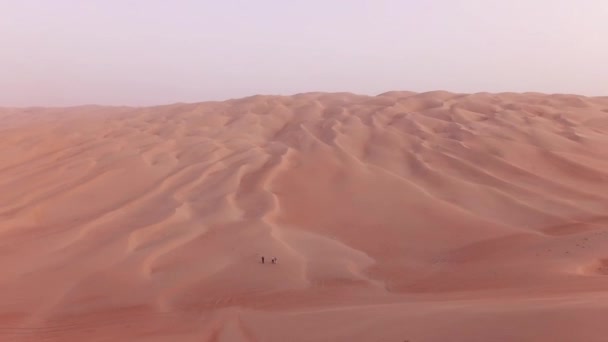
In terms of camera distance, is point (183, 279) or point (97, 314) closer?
point (97, 314)

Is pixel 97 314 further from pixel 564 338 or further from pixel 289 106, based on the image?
pixel 289 106

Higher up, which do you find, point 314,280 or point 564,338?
point 564,338

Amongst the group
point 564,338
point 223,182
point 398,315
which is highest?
point 564,338

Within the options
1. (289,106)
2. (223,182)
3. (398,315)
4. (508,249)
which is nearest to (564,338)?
(398,315)

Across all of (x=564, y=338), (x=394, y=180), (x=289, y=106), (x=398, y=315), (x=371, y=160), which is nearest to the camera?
(x=564, y=338)

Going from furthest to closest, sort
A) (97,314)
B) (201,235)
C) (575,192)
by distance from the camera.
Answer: (575,192) → (201,235) → (97,314)

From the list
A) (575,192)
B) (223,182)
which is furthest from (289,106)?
(575,192)
